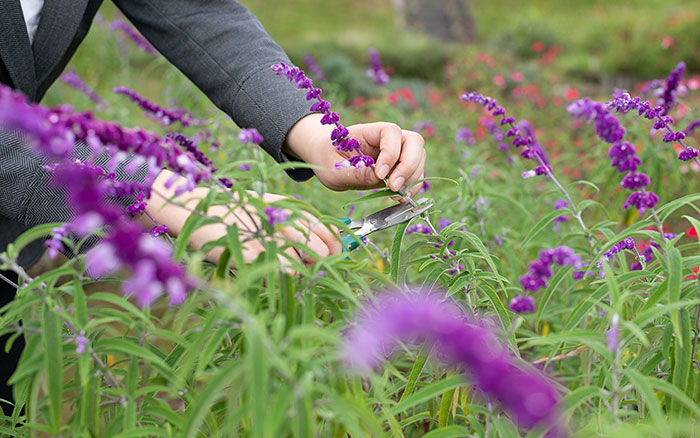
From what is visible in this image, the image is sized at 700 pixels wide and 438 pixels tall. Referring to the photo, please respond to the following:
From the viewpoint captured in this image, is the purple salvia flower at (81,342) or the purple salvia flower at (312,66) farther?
the purple salvia flower at (312,66)

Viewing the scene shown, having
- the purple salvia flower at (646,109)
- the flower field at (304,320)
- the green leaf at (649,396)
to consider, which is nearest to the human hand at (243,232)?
the flower field at (304,320)

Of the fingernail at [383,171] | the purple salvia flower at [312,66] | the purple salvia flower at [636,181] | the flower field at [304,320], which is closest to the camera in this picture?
the flower field at [304,320]

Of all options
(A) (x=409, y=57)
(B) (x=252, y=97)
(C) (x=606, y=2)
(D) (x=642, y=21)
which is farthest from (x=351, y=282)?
(C) (x=606, y=2)

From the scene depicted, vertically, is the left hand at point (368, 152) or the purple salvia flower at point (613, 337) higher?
the purple salvia flower at point (613, 337)

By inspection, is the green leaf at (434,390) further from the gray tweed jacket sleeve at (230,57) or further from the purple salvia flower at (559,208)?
the purple salvia flower at (559,208)

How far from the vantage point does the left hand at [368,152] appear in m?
1.40

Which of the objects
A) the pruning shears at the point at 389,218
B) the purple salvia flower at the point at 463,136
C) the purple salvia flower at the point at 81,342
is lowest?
the purple salvia flower at the point at 463,136

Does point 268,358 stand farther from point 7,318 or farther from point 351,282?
point 7,318

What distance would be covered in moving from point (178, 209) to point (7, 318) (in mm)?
398

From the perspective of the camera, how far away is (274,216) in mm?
950

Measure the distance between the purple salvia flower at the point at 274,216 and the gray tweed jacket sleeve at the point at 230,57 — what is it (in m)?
0.68

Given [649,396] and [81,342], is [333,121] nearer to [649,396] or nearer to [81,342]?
[81,342]

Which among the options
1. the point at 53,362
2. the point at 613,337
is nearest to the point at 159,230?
the point at 53,362

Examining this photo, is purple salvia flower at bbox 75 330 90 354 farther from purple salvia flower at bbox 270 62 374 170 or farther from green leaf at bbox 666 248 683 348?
green leaf at bbox 666 248 683 348
